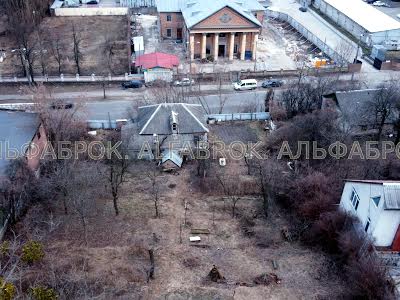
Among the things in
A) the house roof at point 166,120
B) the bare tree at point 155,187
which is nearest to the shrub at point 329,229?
the bare tree at point 155,187

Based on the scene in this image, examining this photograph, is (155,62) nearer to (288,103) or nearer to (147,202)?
(288,103)

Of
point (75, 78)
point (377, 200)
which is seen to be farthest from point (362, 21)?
point (377, 200)

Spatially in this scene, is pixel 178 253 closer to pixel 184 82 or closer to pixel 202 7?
pixel 184 82

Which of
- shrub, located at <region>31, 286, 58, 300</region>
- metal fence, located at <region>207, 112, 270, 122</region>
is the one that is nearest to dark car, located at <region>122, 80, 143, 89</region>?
metal fence, located at <region>207, 112, 270, 122</region>

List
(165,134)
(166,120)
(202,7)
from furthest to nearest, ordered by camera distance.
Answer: (202,7)
(166,120)
(165,134)

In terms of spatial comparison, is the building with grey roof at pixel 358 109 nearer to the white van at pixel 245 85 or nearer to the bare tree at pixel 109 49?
the white van at pixel 245 85

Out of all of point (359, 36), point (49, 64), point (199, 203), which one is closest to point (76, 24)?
point (49, 64)

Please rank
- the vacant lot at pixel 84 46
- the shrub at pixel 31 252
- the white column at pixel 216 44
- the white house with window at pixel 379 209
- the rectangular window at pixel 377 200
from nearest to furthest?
the shrub at pixel 31 252
the white house with window at pixel 379 209
the rectangular window at pixel 377 200
the vacant lot at pixel 84 46
the white column at pixel 216 44

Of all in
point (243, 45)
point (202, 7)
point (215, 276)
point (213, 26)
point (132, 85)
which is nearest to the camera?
point (215, 276)
